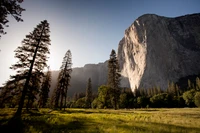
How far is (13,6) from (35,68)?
30.3 feet

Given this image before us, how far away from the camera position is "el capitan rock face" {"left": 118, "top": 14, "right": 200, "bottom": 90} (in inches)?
6476

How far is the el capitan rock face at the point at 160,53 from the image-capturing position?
540ft

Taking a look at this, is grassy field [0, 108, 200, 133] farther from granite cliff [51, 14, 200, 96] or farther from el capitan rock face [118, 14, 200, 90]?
granite cliff [51, 14, 200, 96]

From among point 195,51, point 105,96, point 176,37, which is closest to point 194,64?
point 195,51

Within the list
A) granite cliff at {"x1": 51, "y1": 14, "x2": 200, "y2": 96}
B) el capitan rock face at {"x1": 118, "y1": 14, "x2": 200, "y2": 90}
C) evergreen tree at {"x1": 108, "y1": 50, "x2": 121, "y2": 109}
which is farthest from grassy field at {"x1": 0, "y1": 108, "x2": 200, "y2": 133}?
granite cliff at {"x1": 51, "y1": 14, "x2": 200, "y2": 96}

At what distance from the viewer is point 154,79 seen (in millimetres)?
161250

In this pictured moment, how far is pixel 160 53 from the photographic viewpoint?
568 feet

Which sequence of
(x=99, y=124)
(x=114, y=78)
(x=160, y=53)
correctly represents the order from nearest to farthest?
(x=99, y=124) < (x=114, y=78) < (x=160, y=53)

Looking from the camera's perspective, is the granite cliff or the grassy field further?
the granite cliff

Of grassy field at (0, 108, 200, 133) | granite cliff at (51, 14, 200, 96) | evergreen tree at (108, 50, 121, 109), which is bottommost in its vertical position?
grassy field at (0, 108, 200, 133)

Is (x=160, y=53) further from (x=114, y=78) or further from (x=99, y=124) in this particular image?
(x=99, y=124)

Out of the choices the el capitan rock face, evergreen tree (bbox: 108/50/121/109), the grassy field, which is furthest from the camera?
the el capitan rock face

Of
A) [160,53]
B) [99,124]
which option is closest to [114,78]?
[99,124]

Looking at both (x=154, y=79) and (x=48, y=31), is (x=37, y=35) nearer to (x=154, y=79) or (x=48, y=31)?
(x=48, y=31)
